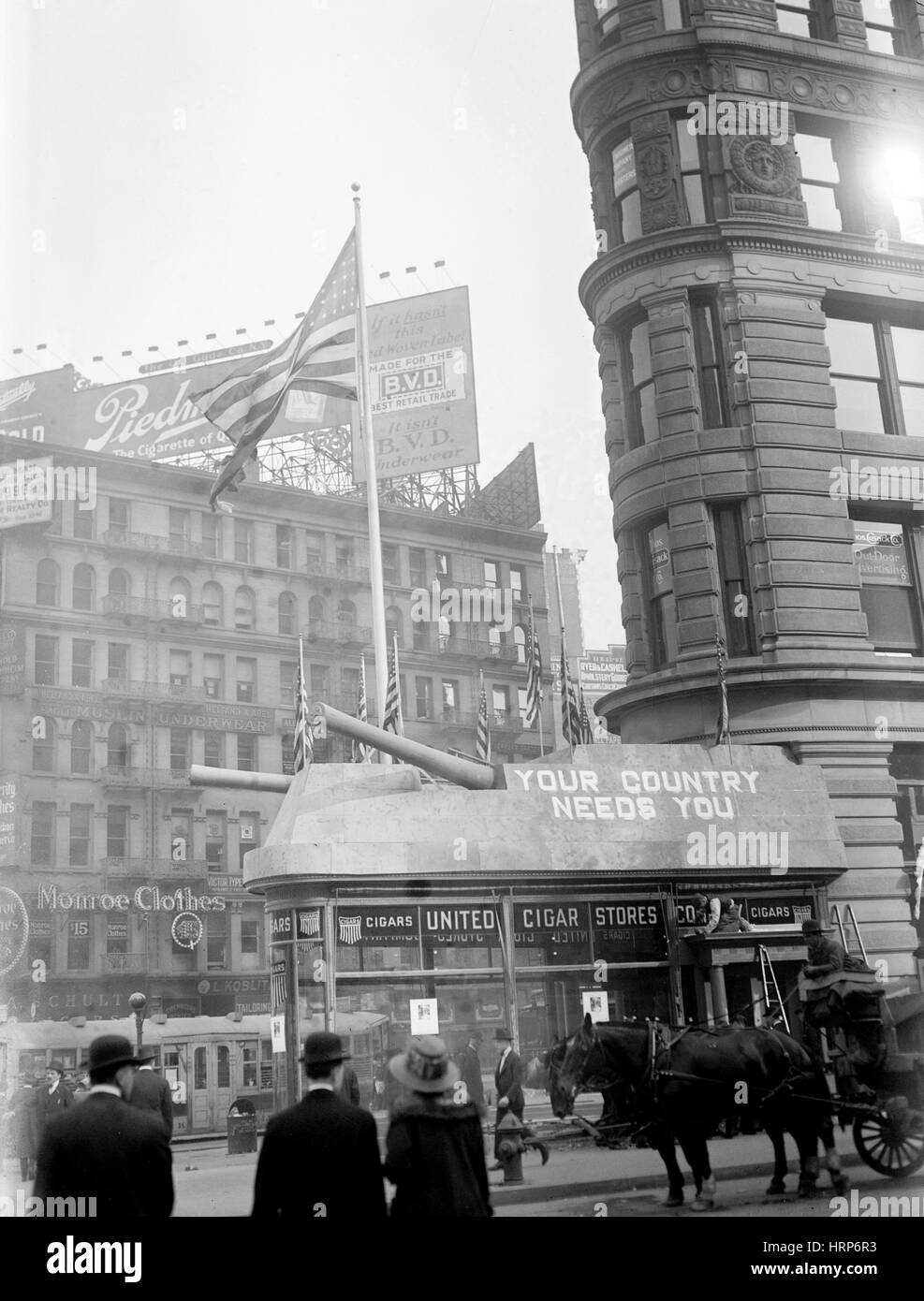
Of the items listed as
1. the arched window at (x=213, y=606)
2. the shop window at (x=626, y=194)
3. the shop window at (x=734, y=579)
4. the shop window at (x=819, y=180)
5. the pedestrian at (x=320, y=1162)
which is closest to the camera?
the pedestrian at (x=320, y=1162)

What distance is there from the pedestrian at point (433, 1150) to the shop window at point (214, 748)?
45.8 meters

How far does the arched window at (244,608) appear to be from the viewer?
170 feet

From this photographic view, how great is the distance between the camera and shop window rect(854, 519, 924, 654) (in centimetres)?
2098

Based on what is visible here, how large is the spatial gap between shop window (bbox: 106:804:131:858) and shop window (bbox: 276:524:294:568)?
10894 mm

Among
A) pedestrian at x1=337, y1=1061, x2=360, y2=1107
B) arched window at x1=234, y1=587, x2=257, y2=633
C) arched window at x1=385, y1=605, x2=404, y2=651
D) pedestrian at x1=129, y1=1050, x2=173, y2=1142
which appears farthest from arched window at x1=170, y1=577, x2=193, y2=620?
pedestrian at x1=129, y1=1050, x2=173, y2=1142

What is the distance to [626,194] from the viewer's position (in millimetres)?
23375

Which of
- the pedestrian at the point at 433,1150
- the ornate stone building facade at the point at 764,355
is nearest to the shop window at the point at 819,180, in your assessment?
the ornate stone building facade at the point at 764,355

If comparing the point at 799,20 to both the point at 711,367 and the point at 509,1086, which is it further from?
the point at 509,1086

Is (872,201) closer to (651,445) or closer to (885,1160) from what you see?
(651,445)

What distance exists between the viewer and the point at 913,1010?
43.3 ft

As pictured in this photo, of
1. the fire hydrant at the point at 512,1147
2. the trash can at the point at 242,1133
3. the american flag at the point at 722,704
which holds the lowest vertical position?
the trash can at the point at 242,1133

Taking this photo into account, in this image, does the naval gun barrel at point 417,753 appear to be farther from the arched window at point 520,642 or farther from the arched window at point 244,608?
the arched window at point 244,608

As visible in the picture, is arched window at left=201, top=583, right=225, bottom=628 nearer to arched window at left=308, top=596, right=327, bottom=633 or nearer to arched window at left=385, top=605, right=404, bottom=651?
arched window at left=308, top=596, right=327, bottom=633

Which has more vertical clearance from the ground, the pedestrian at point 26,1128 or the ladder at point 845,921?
the ladder at point 845,921
